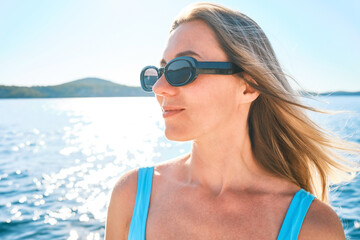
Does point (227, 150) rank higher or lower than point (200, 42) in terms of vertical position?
lower

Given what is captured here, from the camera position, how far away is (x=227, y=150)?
7.82ft

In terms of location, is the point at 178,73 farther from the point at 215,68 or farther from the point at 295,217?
the point at 295,217

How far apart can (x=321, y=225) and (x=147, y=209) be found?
1.19 metres

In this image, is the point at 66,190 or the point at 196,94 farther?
the point at 66,190

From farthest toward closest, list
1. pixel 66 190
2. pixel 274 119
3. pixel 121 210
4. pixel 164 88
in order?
pixel 66 190 < pixel 274 119 < pixel 121 210 < pixel 164 88

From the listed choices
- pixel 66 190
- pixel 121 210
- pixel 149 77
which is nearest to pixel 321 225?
pixel 121 210

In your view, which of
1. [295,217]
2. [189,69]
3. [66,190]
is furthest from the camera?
[66,190]

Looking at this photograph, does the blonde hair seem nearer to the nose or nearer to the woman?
the woman

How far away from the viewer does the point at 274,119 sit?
99.6 inches

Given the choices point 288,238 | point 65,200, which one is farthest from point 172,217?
point 65,200

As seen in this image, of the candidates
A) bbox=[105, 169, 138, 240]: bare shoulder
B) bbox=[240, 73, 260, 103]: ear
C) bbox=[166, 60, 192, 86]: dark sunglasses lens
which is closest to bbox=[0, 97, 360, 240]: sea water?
bbox=[240, 73, 260, 103]: ear

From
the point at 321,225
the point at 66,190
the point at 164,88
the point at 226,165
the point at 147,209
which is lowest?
the point at 66,190

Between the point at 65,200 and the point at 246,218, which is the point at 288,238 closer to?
the point at 246,218

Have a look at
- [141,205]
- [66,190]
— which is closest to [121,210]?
[141,205]
